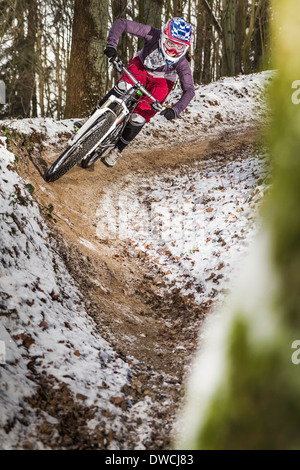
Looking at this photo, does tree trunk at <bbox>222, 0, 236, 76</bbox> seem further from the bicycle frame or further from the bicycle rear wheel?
the bicycle rear wheel

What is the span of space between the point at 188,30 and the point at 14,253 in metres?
4.40

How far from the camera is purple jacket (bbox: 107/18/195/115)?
5.95 metres

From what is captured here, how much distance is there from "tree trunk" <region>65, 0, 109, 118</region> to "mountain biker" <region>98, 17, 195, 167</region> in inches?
145

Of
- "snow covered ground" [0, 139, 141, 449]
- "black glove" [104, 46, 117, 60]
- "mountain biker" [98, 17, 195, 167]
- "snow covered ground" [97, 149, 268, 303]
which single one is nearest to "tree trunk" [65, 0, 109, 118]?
"snow covered ground" [97, 149, 268, 303]

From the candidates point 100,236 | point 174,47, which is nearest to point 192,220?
point 100,236

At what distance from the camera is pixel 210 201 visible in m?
7.38

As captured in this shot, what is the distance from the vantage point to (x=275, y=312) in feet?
2.69

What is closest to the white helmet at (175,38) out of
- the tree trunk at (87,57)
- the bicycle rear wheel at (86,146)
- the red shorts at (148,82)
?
the red shorts at (148,82)

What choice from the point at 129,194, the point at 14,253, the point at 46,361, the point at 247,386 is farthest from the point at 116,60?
the point at 247,386

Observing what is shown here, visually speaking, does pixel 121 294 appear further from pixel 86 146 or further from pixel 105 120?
pixel 105 120

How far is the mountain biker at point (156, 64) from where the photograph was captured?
5.76m

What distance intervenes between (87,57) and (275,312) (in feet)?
33.9

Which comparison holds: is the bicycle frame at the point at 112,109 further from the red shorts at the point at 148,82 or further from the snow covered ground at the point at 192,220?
the snow covered ground at the point at 192,220

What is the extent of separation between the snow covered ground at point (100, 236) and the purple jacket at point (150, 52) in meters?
1.87
